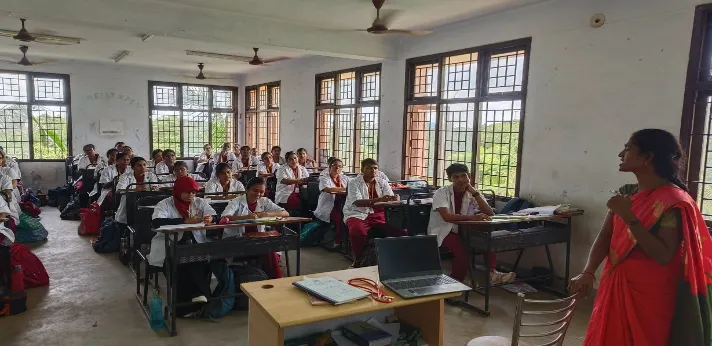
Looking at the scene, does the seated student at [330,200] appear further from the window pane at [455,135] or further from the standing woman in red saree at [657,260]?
the standing woman in red saree at [657,260]

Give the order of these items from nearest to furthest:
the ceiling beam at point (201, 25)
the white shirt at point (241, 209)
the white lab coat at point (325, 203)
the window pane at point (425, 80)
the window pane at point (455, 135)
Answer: the white shirt at point (241, 209) → the ceiling beam at point (201, 25) → the window pane at point (455, 135) → the white lab coat at point (325, 203) → the window pane at point (425, 80)

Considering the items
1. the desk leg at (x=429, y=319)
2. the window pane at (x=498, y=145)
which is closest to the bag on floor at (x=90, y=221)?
the window pane at (x=498, y=145)

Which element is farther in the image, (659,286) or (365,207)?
(365,207)

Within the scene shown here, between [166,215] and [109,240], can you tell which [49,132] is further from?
[166,215]

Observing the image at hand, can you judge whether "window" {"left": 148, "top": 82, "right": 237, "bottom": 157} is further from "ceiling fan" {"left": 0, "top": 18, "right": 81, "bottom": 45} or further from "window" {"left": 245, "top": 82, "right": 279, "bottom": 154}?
"ceiling fan" {"left": 0, "top": 18, "right": 81, "bottom": 45}

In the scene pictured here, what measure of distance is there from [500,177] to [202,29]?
154 inches

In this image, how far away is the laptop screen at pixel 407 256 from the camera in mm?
2213

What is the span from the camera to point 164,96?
446 inches

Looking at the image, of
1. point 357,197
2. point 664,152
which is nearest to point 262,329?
point 664,152

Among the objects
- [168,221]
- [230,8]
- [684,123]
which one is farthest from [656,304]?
[230,8]

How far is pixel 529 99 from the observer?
202 inches

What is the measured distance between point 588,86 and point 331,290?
12.1ft

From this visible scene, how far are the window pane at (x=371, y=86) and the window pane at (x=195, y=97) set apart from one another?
5.61 m

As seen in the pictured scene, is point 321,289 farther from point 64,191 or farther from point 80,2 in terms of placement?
point 64,191
